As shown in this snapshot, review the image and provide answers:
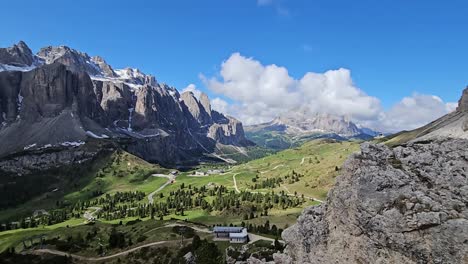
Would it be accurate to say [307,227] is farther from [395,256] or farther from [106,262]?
[106,262]

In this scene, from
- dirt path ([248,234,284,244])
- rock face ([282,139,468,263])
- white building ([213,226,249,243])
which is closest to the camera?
rock face ([282,139,468,263])

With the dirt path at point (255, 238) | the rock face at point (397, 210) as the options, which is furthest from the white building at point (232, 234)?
the rock face at point (397, 210)

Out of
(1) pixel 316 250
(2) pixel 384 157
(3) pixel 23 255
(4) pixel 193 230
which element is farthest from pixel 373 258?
(3) pixel 23 255

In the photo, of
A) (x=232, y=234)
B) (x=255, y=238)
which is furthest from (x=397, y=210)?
(x=255, y=238)

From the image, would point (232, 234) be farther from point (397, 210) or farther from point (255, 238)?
point (397, 210)

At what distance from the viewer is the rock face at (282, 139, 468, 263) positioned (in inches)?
1271

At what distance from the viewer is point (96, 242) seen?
457 ft

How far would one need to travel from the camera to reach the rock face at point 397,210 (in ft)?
106

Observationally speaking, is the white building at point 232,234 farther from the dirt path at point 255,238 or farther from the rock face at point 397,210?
the rock face at point 397,210

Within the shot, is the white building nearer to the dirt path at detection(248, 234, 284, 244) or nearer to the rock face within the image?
the dirt path at detection(248, 234, 284, 244)

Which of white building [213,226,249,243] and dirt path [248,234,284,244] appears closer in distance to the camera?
white building [213,226,249,243]

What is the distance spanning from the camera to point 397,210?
35406 millimetres

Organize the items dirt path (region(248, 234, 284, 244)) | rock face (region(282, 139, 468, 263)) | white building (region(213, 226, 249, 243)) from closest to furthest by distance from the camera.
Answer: rock face (region(282, 139, 468, 263)) → white building (region(213, 226, 249, 243)) → dirt path (region(248, 234, 284, 244))

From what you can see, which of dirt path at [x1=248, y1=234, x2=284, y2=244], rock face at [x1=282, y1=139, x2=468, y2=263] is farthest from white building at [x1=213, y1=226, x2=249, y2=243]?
rock face at [x1=282, y1=139, x2=468, y2=263]
